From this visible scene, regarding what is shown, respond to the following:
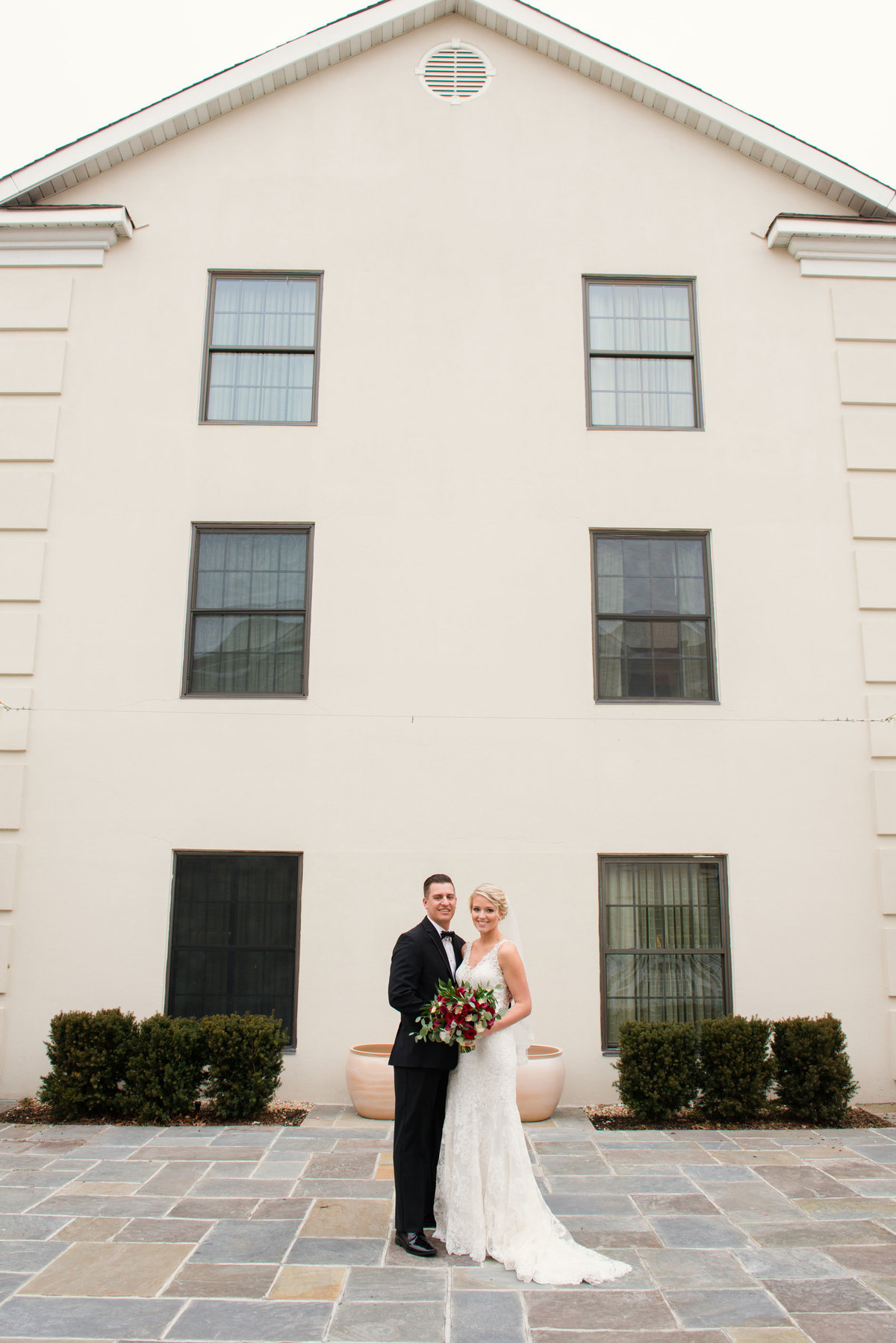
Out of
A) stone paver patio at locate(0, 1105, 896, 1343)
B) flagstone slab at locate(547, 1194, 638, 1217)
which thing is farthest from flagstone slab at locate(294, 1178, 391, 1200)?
flagstone slab at locate(547, 1194, 638, 1217)

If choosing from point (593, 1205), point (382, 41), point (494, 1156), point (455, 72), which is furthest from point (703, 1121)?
point (382, 41)

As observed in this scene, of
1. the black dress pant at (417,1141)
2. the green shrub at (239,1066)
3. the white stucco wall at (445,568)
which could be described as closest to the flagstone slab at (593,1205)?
the black dress pant at (417,1141)

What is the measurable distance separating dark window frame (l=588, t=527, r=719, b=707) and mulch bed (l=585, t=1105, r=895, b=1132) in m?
3.76

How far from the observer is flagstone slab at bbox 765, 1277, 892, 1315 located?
4590 millimetres

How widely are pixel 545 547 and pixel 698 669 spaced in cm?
199

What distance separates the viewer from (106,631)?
375 inches

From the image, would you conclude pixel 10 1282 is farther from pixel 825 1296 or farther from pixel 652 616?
pixel 652 616

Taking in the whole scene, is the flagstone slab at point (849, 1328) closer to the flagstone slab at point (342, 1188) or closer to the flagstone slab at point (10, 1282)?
the flagstone slab at point (342, 1188)

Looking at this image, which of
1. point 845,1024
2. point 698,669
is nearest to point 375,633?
point 698,669

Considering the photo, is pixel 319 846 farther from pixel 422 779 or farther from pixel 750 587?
pixel 750 587

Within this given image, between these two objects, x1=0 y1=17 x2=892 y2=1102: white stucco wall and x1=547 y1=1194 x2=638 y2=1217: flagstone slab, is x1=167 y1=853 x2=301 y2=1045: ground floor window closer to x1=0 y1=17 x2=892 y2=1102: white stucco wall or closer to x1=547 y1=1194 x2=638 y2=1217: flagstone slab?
x1=0 y1=17 x2=892 y2=1102: white stucco wall

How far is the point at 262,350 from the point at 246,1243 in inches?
327

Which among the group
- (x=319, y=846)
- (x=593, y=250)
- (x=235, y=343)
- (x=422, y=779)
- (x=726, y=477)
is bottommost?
(x=319, y=846)

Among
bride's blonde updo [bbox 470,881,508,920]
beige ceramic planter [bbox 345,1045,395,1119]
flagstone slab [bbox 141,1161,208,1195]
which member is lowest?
flagstone slab [bbox 141,1161,208,1195]
